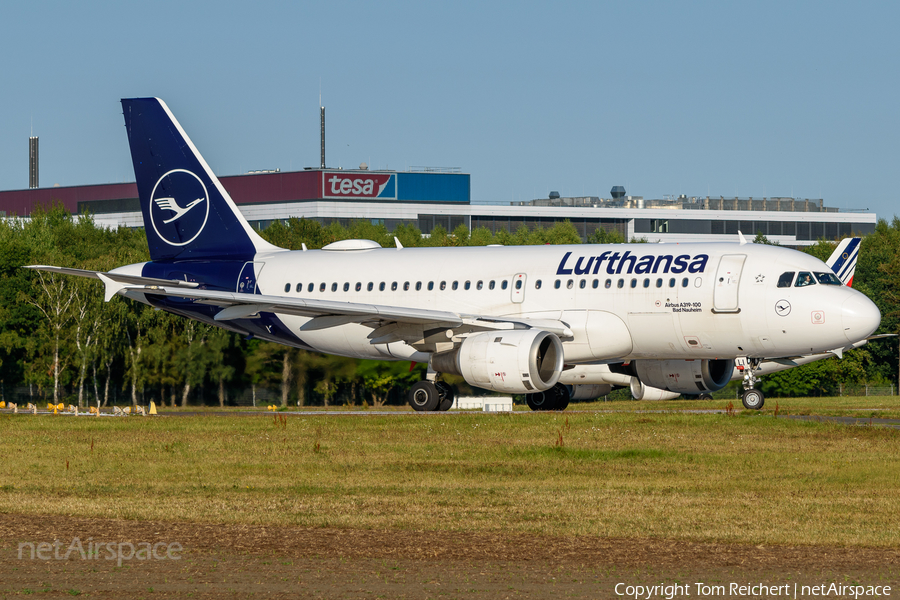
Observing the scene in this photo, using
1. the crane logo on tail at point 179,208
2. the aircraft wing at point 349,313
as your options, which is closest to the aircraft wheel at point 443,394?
the aircraft wing at point 349,313

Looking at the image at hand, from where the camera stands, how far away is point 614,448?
2378cm

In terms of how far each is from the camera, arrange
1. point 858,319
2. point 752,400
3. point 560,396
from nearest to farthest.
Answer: point 858,319 → point 752,400 → point 560,396

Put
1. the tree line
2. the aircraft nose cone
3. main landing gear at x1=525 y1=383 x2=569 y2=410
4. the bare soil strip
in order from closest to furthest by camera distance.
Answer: the bare soil strip < the aircraft nose cone < main landing gear at x1=525 y1=383 x2=569 y2=410 < the tree line

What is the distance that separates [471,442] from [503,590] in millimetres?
13862

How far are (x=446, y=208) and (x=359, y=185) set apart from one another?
11.2 metres

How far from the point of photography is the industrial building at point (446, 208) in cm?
15088

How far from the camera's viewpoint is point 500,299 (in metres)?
34.4

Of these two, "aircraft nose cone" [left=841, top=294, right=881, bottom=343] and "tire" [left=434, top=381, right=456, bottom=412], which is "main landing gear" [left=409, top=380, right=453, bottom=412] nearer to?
"tire" [left=434, top=381, right=456, bottom=412]

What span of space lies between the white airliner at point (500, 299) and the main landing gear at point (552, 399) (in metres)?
0.05

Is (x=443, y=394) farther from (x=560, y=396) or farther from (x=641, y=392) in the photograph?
(x=641, y=392)

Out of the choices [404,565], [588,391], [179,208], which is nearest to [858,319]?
[588,391]

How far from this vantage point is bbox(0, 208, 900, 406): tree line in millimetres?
44156

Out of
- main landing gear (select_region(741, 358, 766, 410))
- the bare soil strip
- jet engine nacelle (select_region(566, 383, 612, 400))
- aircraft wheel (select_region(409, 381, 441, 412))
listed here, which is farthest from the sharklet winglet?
the bare soil strip

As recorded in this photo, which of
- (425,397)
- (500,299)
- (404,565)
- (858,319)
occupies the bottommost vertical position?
(425,397)
